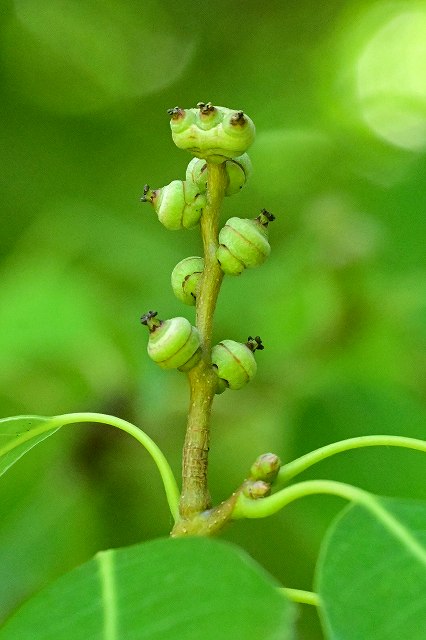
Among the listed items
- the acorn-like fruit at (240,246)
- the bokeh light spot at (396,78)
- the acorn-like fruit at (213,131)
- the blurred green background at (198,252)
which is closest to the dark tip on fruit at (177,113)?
the acorn-like fruit at (213,131)

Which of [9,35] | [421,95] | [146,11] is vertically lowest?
[421,95]

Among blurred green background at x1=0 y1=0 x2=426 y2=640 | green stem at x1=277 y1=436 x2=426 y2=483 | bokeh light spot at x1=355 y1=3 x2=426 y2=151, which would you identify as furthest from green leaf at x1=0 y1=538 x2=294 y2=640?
bokeh light spot at x1=355 y1=3 x2=426 y2=151

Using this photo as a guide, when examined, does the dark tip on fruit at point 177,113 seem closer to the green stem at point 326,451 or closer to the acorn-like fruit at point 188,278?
the acorn-like fruit at point 188,278

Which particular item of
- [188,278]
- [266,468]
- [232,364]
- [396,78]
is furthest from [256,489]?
[396,78]

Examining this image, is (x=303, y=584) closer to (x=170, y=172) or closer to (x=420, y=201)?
(x=420, y=201)

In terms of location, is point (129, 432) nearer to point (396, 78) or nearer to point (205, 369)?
point (205, 369)

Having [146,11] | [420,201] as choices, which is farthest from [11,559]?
[146,11]

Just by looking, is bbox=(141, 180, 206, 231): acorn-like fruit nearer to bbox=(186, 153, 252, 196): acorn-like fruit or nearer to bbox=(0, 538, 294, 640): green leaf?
bbox=(186, 153, 252, 196): acorn-like fruit
